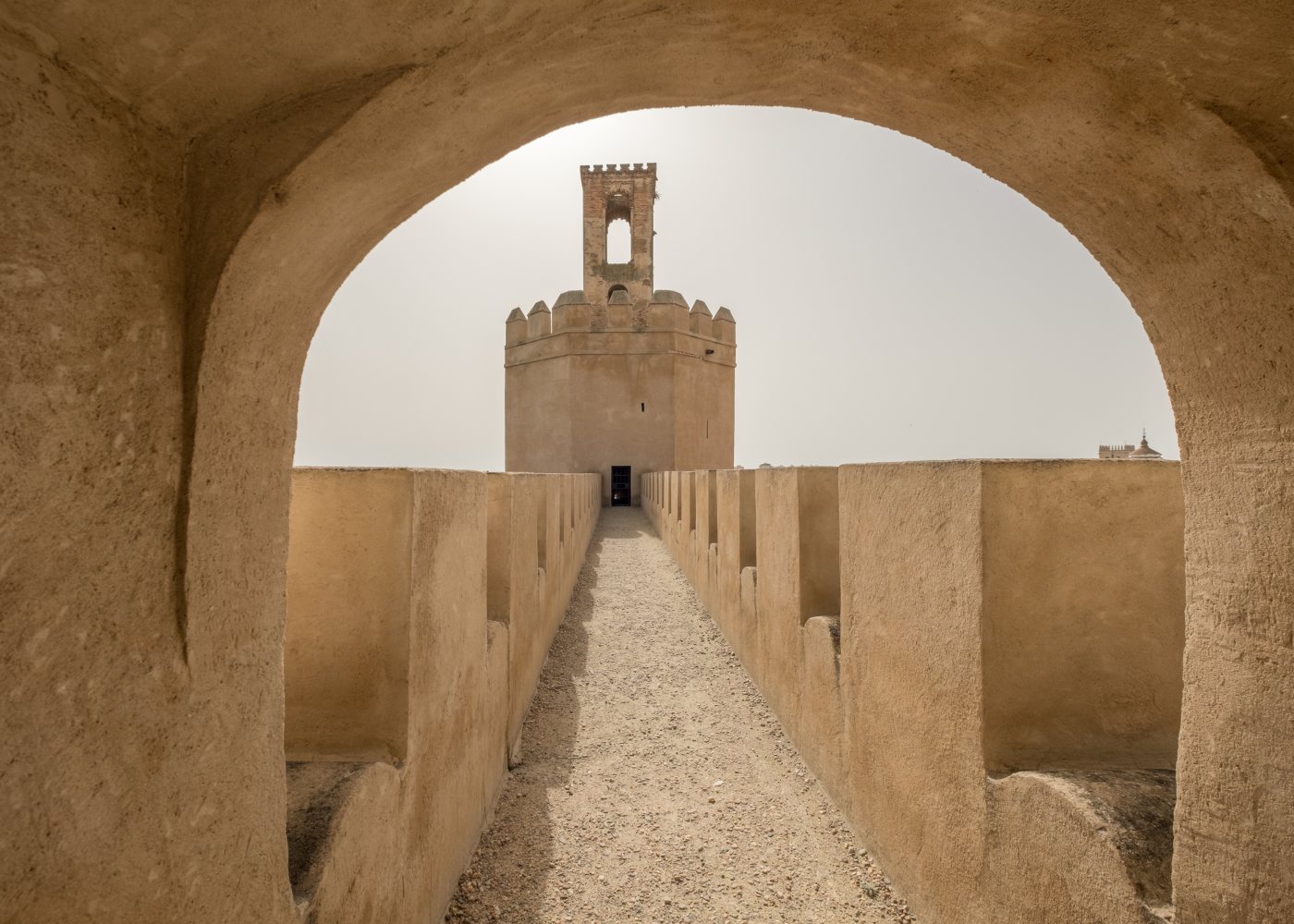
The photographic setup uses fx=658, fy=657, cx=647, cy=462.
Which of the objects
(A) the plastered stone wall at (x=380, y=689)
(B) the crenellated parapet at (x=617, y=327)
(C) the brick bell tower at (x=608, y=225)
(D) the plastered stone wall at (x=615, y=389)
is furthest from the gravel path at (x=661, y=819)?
(C) the brick bell tower at (x=608, y=225)

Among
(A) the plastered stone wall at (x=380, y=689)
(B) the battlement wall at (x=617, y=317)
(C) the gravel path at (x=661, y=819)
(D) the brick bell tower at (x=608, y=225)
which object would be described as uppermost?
(D) the brick bell tower at (x=608, y=225)

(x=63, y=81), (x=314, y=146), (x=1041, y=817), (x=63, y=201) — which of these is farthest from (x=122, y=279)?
(x=1041, y=817)

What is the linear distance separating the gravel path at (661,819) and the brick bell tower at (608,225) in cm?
1809

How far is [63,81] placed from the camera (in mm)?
846

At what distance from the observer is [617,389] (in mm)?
18531

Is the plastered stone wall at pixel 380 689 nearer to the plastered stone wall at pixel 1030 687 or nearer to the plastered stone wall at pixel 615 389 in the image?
the plastered stone wall at pixel 1030 687

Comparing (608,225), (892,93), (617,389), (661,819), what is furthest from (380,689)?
(608,225)

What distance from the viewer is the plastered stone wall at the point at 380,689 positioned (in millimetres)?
1562

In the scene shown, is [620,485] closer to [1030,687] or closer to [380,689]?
[380,689]

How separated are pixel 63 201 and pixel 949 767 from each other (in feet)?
7.49

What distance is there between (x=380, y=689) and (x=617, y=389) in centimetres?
1686

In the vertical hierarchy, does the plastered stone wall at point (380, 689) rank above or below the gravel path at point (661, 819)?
above

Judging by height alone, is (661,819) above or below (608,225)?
A: below

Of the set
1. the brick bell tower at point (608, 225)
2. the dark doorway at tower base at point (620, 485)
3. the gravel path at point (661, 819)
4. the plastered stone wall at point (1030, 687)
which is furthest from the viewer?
the brick bell tower at point (608, 225)
